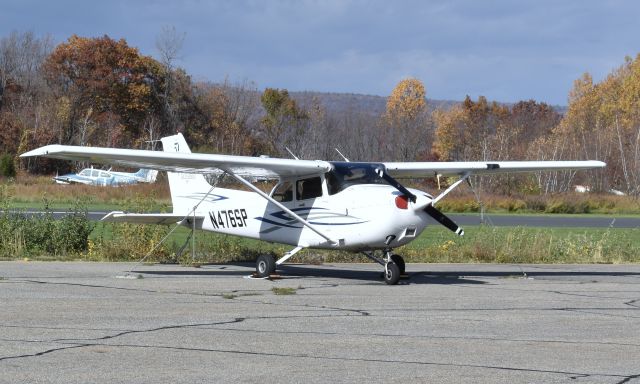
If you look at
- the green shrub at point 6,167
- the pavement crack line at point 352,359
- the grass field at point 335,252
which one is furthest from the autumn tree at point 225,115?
the pavement crack line at point 352,359

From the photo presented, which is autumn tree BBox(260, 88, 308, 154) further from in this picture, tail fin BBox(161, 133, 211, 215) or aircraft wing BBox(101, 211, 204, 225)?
aircraft wing BBox(101, 211, 204, 225)

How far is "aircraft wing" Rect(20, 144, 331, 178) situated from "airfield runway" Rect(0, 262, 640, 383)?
6.44 ft

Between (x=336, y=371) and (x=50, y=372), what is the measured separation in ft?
7.72

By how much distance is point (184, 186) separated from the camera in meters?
19.8

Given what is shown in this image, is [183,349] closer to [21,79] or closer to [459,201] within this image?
[459,201]

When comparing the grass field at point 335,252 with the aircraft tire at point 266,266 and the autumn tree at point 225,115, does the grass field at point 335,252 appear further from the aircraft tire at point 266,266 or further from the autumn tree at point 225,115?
the autumn tree at point 225,115

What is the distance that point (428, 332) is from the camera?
10328 mm

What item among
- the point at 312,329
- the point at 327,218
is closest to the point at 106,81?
the point at 327,218

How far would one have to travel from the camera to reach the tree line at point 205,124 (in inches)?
2544

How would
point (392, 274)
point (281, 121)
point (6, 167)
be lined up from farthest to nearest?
point (281, 121) < point (6, 167) < point (392, 274)

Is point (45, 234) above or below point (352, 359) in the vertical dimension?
above

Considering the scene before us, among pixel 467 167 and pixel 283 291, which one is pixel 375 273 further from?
pixel 283 291

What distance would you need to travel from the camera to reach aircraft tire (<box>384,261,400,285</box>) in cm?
1575

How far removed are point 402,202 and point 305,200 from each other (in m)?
2.39
